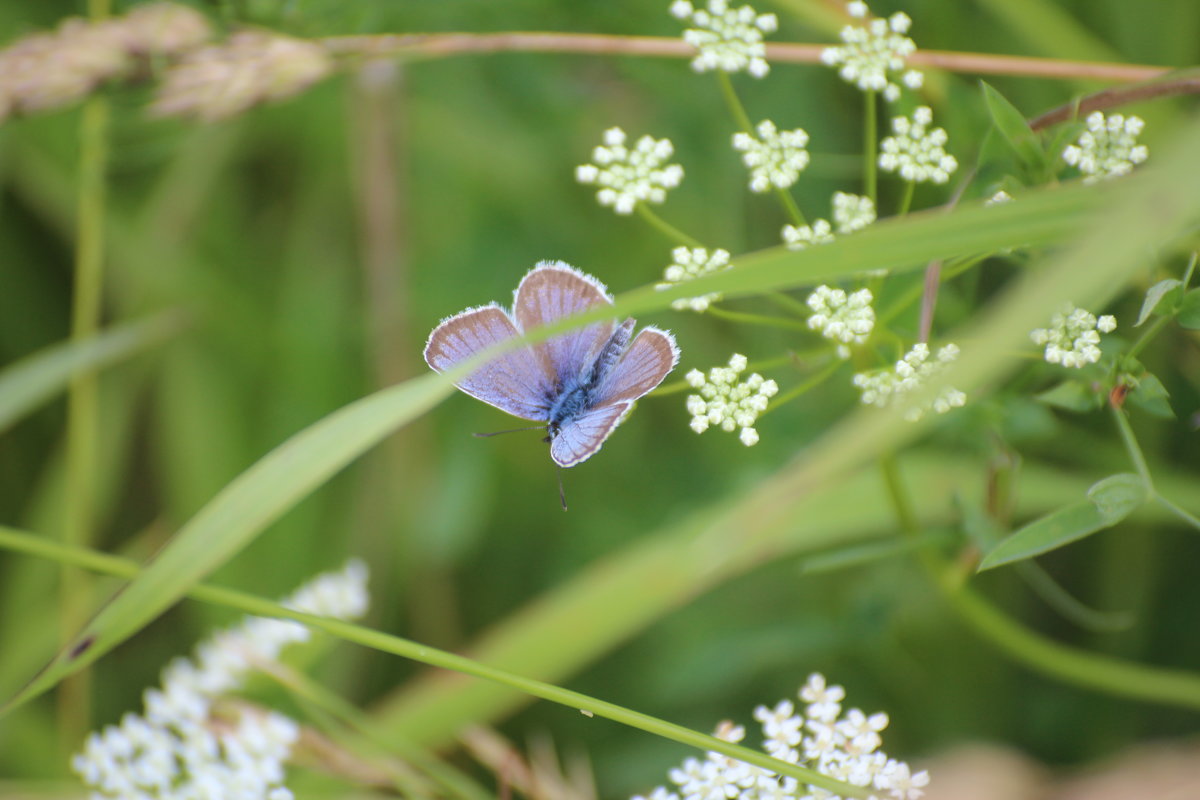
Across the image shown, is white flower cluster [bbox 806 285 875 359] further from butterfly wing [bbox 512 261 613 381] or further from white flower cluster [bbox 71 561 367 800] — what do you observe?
white flower cluster [bbox 71 561 367 800]

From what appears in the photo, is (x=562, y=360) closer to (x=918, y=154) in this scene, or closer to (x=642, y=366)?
(x=642, y=366)

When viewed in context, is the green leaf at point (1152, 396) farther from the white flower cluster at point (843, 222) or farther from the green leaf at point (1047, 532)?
the white flower cluster at point (843, 222)

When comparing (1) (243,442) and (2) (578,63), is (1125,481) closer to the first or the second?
(2) (578,63)

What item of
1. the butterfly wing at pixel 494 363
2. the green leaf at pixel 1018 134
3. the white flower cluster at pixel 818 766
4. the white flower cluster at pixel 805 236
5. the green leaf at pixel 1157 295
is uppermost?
the green leaf at pixel 1018 134

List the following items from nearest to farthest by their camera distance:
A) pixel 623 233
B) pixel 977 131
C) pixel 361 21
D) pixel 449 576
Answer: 1. pixel 977 131
2. pixel 361 21
3. pixel 623 233
4. pixel 449 576

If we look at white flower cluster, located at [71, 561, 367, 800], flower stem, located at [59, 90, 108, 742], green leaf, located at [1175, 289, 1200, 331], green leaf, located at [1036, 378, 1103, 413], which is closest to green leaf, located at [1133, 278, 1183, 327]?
green leaf, located at [1175, 289, 1200, 331]

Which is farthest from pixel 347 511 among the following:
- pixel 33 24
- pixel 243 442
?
pixel 33 24

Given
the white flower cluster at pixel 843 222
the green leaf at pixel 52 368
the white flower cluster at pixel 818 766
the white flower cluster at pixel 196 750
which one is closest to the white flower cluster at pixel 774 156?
the white flower cluster at pixel 843 222
